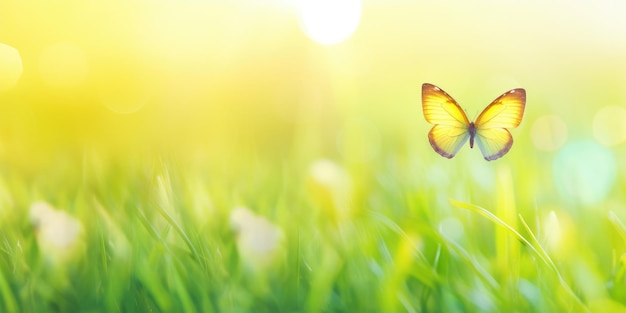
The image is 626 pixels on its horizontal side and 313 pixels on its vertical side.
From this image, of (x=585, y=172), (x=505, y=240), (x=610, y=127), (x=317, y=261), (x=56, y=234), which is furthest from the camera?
(x=610, y=127)

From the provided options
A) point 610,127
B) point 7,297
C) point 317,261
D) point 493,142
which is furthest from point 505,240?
point 610,127

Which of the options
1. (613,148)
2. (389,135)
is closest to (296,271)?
(613,148)

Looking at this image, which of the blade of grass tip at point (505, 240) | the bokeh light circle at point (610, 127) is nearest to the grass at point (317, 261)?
the blade of grass tip at point (505, 240)

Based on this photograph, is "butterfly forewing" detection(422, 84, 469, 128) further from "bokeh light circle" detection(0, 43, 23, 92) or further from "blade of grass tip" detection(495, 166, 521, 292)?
"bokeh light circle" detection(0, 43, 23, 92)

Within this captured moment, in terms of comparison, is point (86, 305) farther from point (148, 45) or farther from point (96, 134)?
point (148, 45)

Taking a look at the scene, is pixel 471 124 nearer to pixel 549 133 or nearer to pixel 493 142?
pixel 493 142
